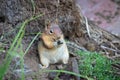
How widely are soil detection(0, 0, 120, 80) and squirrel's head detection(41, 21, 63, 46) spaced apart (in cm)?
20

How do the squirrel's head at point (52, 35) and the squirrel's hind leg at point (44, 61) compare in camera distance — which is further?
the squirrel's hind leg at point (44, 61)

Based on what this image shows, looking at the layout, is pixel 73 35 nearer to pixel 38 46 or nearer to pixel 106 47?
pixel 106 47

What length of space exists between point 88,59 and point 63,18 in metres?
0.59

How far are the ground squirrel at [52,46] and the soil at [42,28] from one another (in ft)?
0.28

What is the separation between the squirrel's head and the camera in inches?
202

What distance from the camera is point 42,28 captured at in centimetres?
568

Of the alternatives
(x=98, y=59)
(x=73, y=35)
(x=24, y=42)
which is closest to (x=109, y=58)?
(x=98, y=59)

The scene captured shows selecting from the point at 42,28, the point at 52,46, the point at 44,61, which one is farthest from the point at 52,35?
the point at 42,28

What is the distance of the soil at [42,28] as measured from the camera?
527 cm

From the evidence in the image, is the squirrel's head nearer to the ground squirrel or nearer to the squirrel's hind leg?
the ground squirrel

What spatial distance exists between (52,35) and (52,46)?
11 centimetres

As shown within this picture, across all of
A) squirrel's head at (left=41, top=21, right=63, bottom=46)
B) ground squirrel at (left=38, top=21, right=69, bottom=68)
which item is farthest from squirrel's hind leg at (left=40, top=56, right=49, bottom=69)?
squirrel's head at (left=41, top=21, right=63, bottom=46)

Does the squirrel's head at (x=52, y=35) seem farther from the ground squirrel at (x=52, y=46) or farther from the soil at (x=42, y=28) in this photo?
the soil at (x=42, y=28)

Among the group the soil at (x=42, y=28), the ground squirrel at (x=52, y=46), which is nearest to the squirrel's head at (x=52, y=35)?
the ground squirrel at (x=52, y=46)
